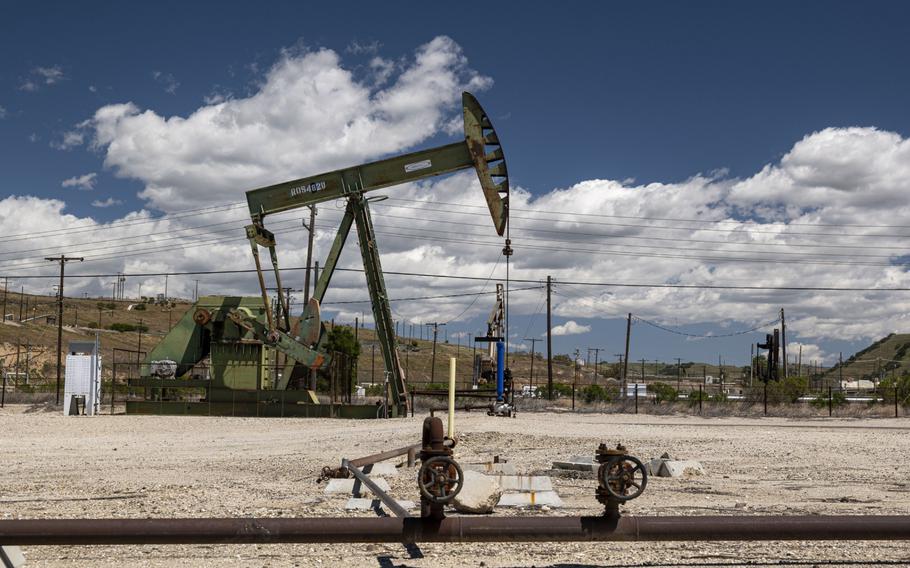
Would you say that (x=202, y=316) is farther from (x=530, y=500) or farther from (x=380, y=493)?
(x=530, y=500)

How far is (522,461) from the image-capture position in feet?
31.3

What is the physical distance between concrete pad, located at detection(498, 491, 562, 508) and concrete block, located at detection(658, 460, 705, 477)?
7.33 feet

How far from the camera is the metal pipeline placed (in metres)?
3.25

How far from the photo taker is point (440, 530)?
345cm

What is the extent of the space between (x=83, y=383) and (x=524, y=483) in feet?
54.8

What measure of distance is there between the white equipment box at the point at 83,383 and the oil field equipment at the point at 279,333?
1298 millimetres

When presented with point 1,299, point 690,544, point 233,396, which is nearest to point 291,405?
point 233,396

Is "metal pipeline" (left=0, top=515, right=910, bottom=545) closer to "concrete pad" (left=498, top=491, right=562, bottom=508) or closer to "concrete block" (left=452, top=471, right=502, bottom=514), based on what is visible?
"concrete block" (left=452, top=471, right=502, bottom=514)

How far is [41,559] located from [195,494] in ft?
6.99

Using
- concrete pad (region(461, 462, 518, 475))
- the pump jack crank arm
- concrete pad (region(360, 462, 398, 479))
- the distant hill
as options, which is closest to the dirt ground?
concrete pad (region(360, 462, 398, 479))

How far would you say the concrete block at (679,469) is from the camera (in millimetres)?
8008

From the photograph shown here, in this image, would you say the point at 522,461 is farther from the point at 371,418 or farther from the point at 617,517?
the point at 371,418

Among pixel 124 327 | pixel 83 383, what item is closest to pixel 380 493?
pixel 83 383

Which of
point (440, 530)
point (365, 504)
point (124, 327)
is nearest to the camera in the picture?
point (440, 530)
